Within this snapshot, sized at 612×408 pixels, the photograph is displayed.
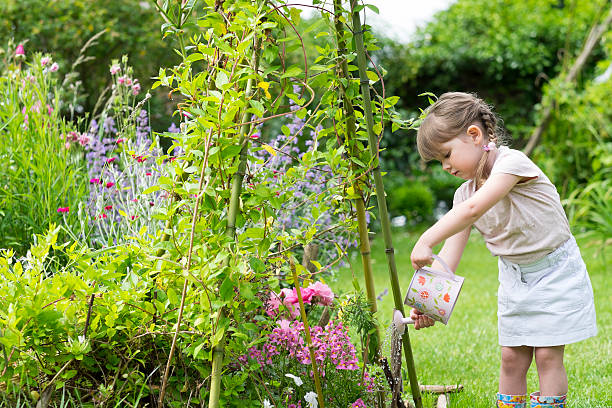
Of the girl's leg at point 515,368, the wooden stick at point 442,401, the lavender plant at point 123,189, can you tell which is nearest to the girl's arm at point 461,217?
the girl's leg at point 515,368

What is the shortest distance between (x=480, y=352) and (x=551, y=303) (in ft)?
4.65

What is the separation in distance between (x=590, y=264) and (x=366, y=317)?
4313 millimetres

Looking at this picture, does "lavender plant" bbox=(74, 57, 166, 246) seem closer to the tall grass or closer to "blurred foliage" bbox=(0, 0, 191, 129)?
the tall grass

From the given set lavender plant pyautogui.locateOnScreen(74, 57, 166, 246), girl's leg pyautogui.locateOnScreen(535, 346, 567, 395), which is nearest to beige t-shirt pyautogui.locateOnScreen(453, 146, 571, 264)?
girl's leg pyautogui.locateOnScreen(535, 346, 567, 395)

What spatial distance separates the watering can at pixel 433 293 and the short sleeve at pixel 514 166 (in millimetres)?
322

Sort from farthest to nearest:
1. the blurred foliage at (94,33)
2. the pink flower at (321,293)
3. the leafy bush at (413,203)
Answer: the leafy bush at (413,203)
the blurred foliage at (94,33)
the pink flower at (321,293)

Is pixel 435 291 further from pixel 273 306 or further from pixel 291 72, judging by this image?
pixel 291 72

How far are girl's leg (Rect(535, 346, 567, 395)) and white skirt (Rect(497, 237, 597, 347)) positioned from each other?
46mm

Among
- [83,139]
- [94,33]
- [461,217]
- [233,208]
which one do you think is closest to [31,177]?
[83,139]

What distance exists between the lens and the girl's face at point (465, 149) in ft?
6.63

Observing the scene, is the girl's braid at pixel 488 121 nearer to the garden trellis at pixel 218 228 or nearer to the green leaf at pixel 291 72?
the garden trellis at pixel 218 228

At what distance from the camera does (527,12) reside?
1045 centimetres

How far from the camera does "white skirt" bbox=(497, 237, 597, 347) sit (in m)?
1.95

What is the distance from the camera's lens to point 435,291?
72.3 inches
